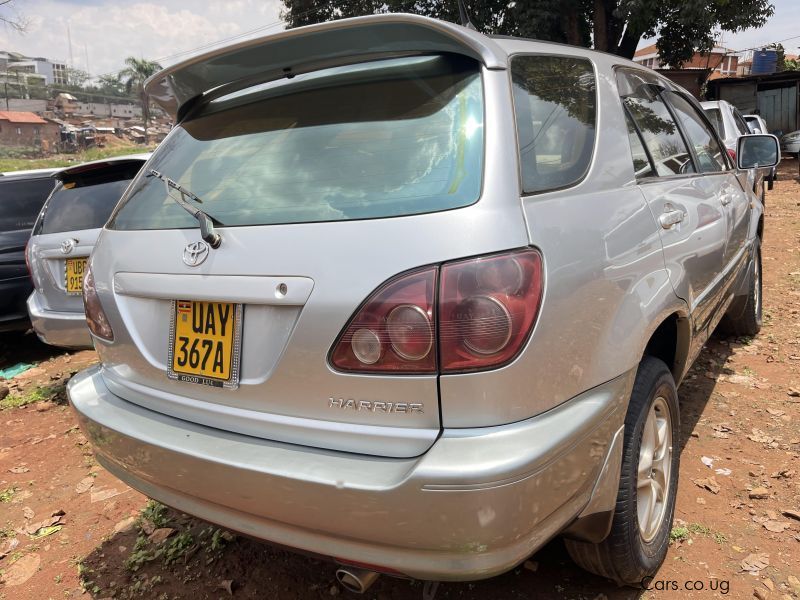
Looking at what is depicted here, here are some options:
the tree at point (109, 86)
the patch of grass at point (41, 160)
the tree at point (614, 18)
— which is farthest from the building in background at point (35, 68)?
the tree at point (614, 18)

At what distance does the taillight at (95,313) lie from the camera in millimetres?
2062

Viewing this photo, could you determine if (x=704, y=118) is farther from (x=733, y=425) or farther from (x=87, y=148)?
(x=87, y=148)

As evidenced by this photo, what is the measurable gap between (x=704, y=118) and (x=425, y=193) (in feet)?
9.16

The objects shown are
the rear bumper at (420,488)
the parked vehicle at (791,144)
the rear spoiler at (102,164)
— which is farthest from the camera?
the parked vehicle at (791,144)

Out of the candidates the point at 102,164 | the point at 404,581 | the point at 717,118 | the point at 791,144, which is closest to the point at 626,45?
the point at 791,144

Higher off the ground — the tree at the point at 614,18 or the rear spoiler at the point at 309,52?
the tree at the point at 614,18

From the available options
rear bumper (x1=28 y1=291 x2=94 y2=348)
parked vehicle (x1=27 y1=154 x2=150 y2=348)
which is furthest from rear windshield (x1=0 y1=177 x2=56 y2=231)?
rear bumper (x1=28 y1=291 x2=94 y2=348)

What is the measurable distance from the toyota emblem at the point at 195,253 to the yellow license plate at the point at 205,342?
11 centimetres

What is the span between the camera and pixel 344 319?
1.50m

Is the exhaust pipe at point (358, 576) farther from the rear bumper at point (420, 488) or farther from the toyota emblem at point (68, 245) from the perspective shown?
the toyota emblem at point (68, 245)

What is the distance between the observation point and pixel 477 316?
1445 millimetres

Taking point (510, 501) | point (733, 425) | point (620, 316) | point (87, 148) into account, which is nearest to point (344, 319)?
point (510, 501)

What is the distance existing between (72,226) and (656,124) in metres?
3.90

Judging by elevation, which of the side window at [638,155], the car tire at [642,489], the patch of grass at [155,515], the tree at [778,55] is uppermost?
the tree at [778,55]
